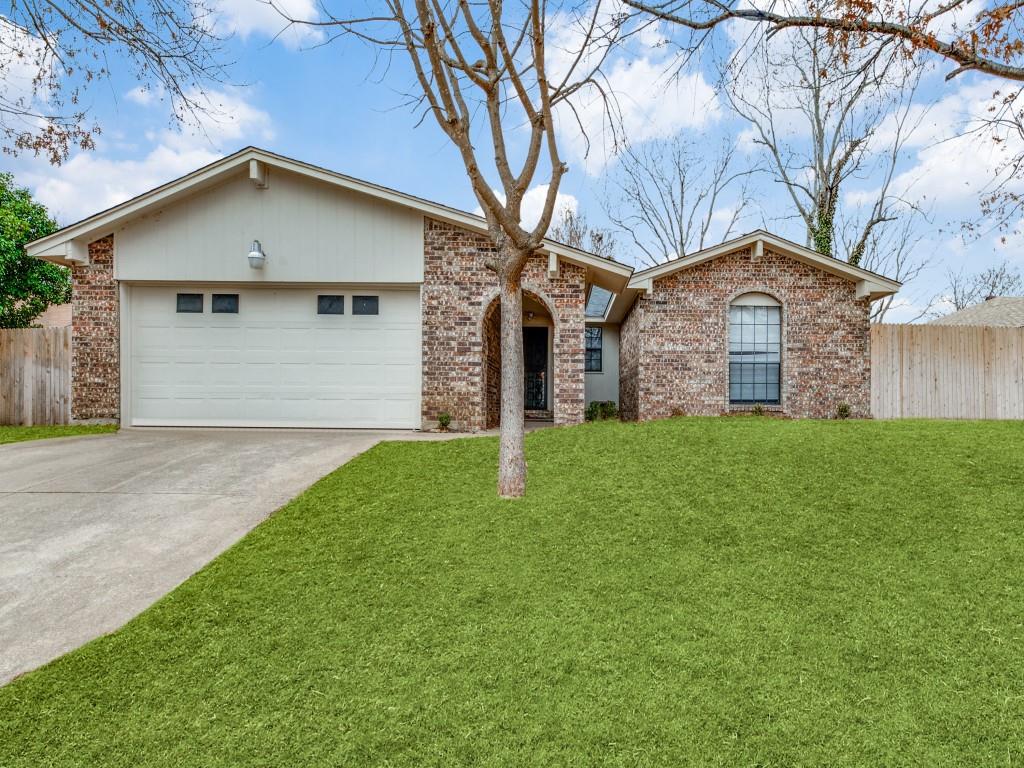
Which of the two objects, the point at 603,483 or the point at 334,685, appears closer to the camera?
the point at 334,685

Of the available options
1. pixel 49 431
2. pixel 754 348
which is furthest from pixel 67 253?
pixel 754 348

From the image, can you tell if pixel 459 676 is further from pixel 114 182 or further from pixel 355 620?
pixel 114 182

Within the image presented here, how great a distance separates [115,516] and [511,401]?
3525 millimetres

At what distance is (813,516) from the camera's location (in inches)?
164

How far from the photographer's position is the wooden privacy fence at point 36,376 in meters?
9.39

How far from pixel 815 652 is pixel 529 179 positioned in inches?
162

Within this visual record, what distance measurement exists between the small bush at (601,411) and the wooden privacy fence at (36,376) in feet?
36.1

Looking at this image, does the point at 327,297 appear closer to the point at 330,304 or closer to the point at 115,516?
the point at 330,304

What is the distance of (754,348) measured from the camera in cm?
1084

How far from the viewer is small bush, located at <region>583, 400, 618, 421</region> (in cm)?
1400

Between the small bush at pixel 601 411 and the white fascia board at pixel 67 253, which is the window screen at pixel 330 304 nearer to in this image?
the white fascia board at pixel 67 253

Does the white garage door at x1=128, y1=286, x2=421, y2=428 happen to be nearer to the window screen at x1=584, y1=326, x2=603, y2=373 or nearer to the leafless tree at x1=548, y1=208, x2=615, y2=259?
the window screen at x1=584, y1=326, x2=603, y2=373

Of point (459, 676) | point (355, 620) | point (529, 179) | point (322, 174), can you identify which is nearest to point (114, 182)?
point (322, 174)

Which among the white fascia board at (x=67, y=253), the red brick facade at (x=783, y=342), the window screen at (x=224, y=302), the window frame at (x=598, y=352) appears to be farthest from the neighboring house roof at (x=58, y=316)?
the red brick facade at (x=783, y=342)
